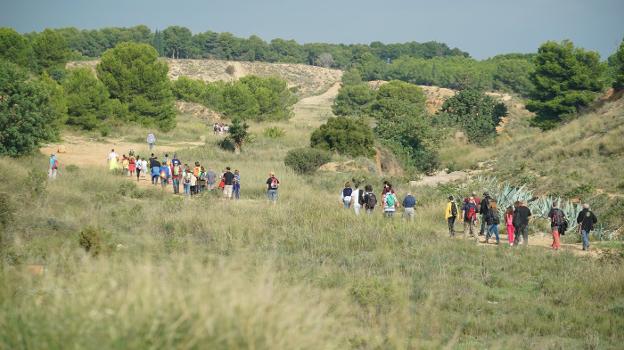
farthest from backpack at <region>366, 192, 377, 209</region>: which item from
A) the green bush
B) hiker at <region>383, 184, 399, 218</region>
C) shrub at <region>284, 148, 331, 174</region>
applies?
the green bush

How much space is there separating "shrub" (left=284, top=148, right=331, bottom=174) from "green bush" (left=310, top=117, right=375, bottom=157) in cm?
480

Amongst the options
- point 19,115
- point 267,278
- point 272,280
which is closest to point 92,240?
point 267,278

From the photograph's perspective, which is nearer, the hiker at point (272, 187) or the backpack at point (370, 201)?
the backpack at point (370, 201)

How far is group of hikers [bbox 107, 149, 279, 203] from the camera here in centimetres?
2517

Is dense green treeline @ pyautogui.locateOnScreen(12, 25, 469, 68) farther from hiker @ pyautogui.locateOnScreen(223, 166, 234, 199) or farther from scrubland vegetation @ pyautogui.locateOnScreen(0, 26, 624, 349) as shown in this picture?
hiker @ pyautogui.locateOnScreen(223, 166, 234, 199)

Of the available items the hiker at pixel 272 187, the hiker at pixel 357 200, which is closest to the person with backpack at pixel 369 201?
the hiker at pixel 357 200

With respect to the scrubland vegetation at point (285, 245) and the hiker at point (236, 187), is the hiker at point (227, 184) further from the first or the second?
the scrubland vegetation at point (285, 245)

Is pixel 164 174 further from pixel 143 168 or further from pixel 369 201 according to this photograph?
pixel 369 201

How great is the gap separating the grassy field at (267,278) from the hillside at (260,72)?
105m

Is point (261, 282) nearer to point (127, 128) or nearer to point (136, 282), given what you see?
point (136, 282)

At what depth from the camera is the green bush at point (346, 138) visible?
131ft

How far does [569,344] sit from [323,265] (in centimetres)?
525

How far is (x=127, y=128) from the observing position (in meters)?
52.9

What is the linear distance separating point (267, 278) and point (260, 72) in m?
141
